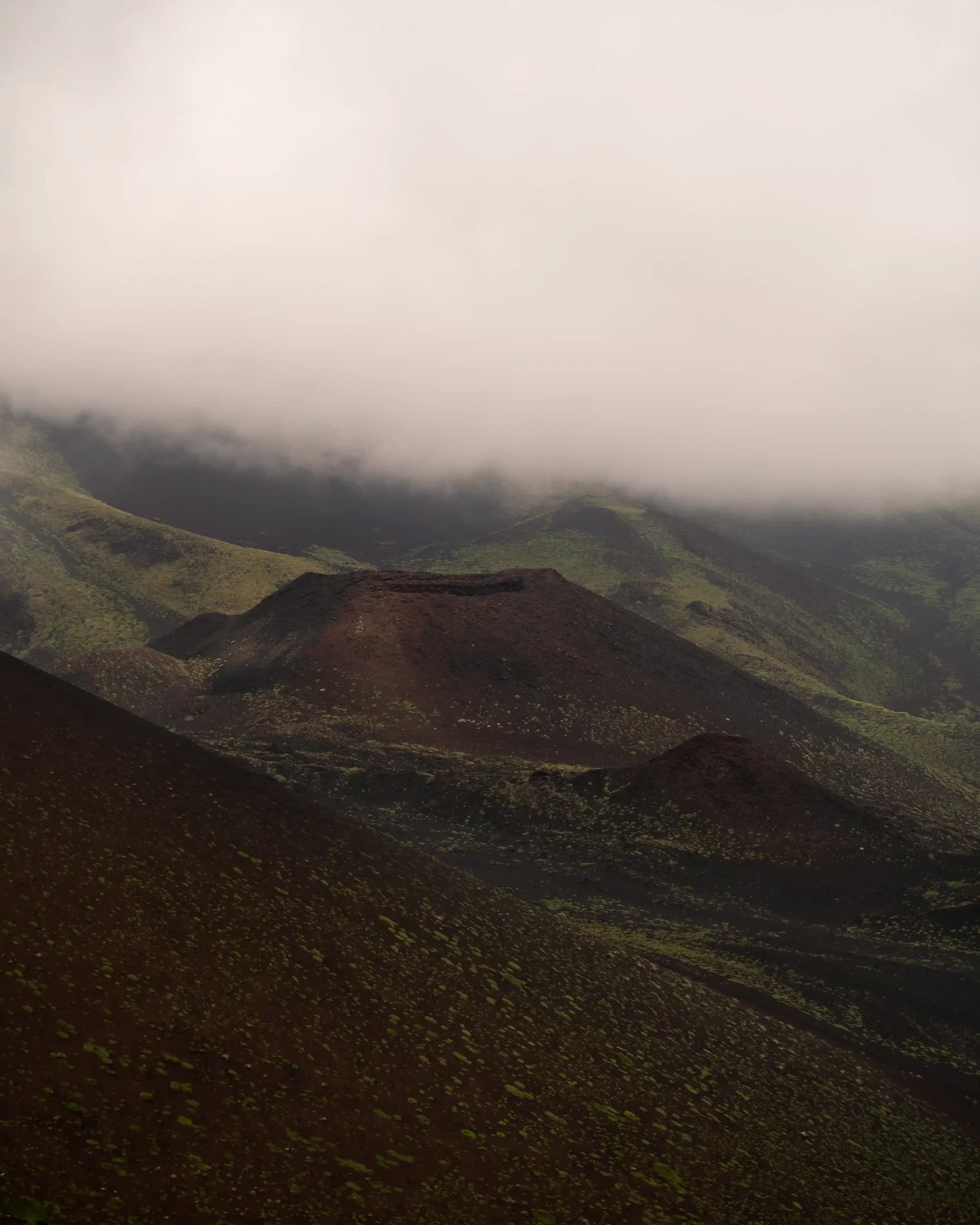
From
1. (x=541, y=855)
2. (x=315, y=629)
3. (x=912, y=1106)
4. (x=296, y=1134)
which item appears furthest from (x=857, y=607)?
(x=296, y=1134)

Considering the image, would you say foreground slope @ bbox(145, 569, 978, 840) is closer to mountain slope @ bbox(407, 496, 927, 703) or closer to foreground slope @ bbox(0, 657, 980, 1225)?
mountain slope @ bbox(407, 496, 927, 703)

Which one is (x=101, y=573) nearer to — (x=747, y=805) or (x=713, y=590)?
(x=713, y=590)

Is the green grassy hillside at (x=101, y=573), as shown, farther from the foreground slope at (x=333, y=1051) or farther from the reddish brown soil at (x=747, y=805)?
the foreground slope at (x=333, y=1051)

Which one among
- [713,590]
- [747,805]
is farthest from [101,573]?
[747,805]

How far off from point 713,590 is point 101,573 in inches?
3884

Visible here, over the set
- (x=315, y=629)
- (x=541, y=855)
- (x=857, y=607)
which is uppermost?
(x=857, y=607)

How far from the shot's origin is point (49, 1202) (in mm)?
11086

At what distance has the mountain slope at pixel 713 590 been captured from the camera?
14600 cm

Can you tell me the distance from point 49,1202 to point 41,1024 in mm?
3629

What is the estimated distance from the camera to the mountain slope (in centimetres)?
14600

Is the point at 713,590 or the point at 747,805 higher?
the point at 713,590

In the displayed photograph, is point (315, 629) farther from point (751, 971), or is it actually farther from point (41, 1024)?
point (41, 1024)

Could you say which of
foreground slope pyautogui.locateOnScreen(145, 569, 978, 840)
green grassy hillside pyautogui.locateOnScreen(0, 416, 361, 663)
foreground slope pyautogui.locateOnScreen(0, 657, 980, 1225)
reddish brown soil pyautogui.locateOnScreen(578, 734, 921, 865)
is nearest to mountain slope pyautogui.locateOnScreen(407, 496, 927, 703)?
green grassy hillside pyautogui.locateOnScreen(0, 416, 361, 663)

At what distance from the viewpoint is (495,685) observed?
81.9m
